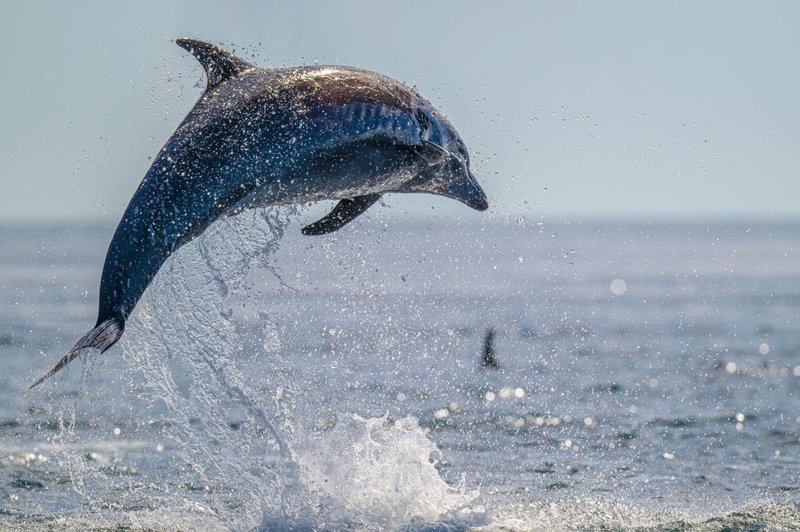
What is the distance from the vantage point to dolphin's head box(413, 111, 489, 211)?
323 inches

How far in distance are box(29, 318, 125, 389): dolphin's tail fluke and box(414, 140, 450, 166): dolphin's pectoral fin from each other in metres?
2.48

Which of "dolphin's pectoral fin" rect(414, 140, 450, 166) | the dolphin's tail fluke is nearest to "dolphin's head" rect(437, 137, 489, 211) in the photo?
"dolphin's pectoral fin" rect(414, 140, 450, 166)

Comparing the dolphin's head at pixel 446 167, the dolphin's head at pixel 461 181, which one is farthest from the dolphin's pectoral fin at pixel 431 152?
the dolphin's head at pixel 461 181

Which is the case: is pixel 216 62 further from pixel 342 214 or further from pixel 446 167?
pixel 446 167

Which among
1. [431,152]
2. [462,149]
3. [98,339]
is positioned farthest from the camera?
[462,149]

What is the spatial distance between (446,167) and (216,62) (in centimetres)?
196

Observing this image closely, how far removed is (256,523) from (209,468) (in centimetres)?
283

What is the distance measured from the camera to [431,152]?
8.08 metres

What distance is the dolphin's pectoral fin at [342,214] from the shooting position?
29.0 ft

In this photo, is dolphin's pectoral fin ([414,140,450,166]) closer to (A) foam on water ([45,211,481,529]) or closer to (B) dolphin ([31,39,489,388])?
(B) dolphin ([31,39,489,388])

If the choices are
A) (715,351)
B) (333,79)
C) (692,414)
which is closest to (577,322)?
(715,351)

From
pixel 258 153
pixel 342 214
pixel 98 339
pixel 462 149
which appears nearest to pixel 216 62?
pixel 258 153

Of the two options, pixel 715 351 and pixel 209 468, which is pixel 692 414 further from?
pixel 715 351

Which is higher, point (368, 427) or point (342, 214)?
point (342, 214)
